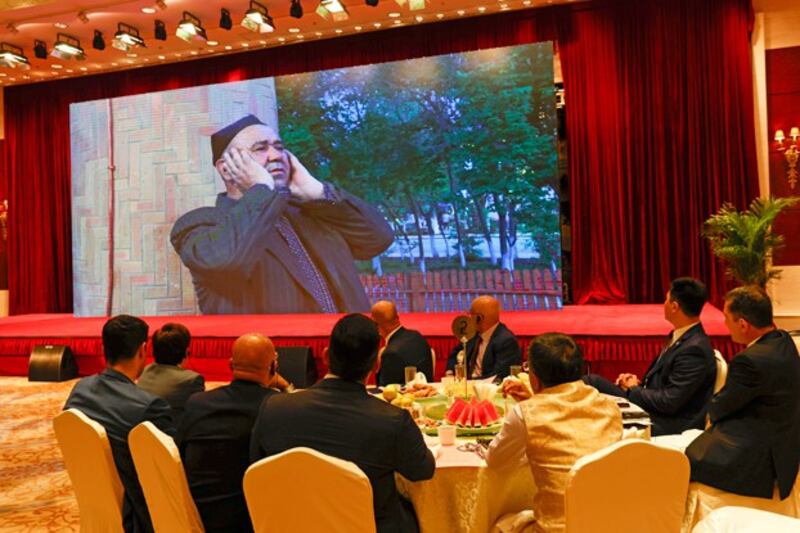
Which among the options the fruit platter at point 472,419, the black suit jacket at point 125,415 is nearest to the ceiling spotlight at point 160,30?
the black suit jacket at point 125,415

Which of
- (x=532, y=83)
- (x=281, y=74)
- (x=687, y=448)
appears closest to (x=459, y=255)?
(x=532, y=83)

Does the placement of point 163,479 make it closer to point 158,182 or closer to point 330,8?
point 330,8

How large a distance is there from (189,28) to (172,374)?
6.10m

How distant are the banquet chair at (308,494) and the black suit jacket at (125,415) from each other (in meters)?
0.73

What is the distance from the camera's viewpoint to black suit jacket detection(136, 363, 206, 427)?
8.97ft

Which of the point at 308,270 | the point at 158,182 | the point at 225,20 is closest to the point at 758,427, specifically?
the point at 308,270

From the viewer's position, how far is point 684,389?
2928 millimetres

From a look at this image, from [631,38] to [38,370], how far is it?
7.60m

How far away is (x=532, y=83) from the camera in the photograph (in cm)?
778

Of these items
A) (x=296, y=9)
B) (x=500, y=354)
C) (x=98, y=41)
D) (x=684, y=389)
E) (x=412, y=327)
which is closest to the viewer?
(x=684, y=389)

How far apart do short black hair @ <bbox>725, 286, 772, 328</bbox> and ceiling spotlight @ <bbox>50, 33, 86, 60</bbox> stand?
8.22 meters

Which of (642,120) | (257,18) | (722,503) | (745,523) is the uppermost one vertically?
(257,18)

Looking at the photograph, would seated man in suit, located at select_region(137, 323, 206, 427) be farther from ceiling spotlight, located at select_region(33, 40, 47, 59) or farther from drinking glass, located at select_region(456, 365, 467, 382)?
ceiling spotlight, located at select_region(33, 40, 47, 59)

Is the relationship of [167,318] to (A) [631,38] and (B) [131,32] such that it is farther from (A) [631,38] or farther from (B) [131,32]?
(A) [631,38]
